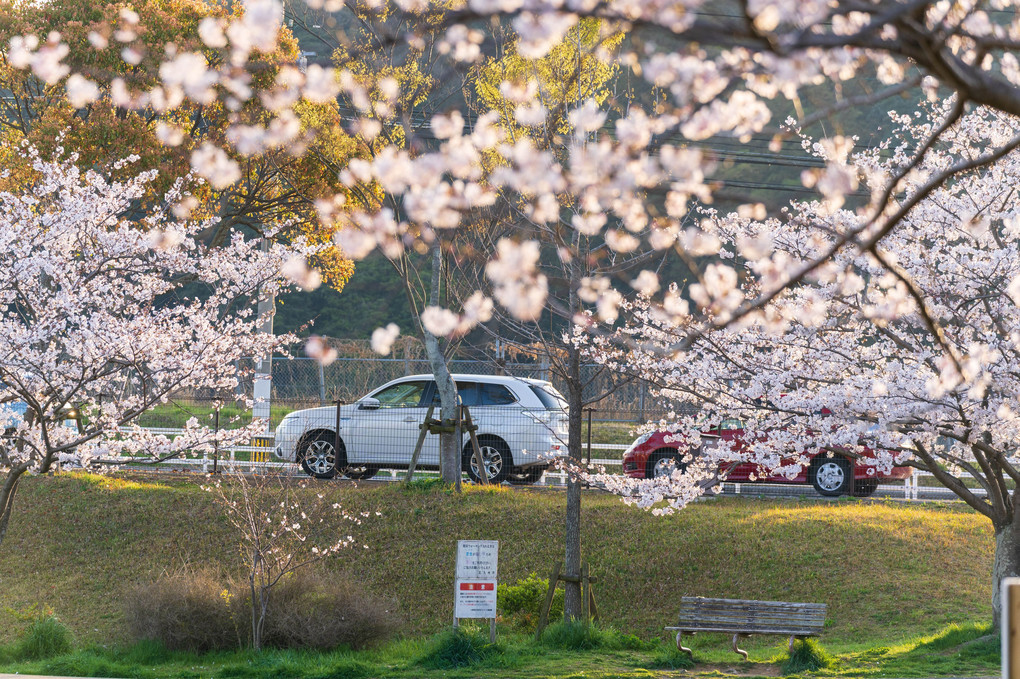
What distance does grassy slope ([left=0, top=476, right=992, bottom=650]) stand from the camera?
11.5 metres

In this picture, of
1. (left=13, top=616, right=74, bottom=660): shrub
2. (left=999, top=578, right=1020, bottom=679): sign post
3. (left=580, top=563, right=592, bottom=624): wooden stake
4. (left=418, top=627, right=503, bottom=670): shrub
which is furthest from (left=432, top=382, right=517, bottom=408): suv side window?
(left=999, top=578, right=1020, bottom=679): sign post

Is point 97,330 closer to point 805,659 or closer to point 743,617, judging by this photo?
point 743,617

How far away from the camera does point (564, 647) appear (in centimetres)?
990

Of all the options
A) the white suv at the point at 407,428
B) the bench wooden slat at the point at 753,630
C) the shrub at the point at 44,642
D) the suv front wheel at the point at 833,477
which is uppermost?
the white suv at the point at 407,428

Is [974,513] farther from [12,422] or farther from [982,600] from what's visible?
[12,422]

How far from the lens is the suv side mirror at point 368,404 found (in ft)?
49.4

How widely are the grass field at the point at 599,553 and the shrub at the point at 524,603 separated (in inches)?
40.1

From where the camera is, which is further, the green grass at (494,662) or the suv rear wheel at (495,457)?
the suv rear wheel at (495,457)

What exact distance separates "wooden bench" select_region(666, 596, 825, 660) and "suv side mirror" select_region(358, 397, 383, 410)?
265 inches

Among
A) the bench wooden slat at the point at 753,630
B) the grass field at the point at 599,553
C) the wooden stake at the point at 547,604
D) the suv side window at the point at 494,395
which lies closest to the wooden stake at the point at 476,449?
the grass field at the point at 599,553

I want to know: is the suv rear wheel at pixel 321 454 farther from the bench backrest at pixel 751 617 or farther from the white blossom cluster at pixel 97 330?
the bench backrest at pixel 751 617

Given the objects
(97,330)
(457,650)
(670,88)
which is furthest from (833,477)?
(670,88)

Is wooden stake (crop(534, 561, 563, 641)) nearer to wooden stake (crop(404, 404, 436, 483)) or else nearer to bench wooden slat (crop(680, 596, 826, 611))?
bench wooden slat (crop(680, 596, 826, 611))

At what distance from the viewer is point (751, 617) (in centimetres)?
943
